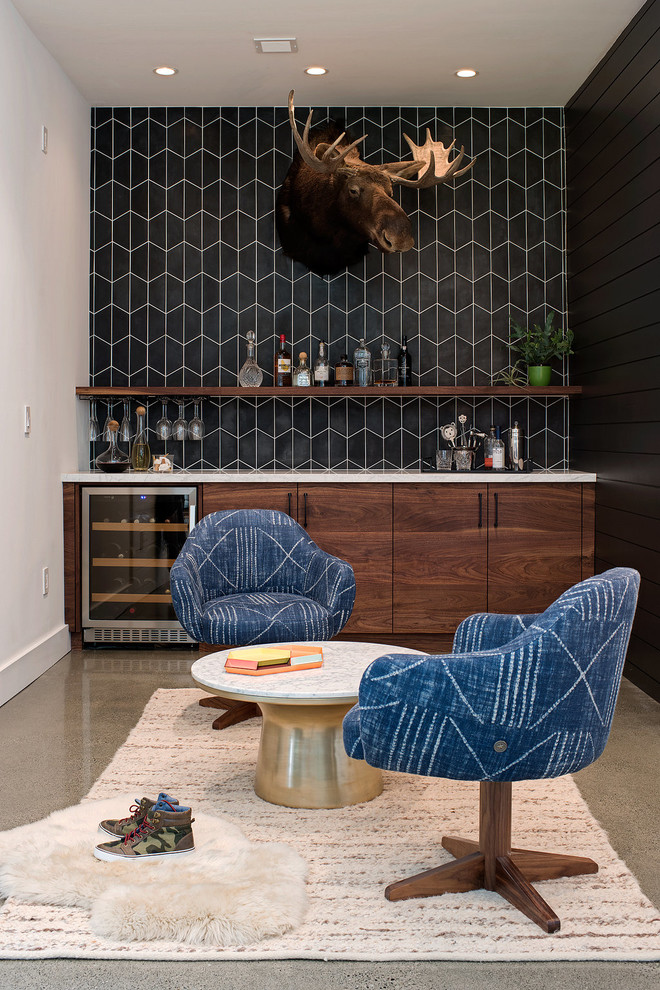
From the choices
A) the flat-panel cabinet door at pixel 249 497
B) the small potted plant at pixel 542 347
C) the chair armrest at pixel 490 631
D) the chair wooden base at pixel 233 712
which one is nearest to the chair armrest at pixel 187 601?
the chair wooden base at pixel 233 712

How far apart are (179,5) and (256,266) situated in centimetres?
159

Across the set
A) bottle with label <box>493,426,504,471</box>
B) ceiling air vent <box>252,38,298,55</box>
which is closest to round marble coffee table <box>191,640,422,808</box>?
bottle with label <box>493,426,504,471</box>

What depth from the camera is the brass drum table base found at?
9.21ft

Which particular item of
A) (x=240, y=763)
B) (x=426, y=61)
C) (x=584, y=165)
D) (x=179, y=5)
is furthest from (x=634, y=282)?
(x=240, y=763)

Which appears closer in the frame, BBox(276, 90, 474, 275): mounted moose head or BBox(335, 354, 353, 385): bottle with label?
BBox(276, 90, 474, 275): mounted moose head

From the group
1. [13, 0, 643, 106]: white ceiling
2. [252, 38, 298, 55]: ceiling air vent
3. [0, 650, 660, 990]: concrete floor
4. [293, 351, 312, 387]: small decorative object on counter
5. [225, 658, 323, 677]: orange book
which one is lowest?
[0, 650, 660, 990]: concrete floor

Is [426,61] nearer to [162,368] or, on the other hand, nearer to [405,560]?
[162,368]

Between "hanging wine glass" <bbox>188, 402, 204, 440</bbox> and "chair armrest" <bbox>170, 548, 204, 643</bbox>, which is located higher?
"hanging wine glass" <bbox>188, 402, 204, 440</bbox>

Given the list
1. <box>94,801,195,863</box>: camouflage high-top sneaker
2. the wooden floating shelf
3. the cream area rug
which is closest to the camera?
the cream area rug

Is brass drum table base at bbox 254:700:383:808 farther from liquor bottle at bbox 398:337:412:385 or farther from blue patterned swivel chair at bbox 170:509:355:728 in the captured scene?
liquor bottle at bbox 398:337:412:385

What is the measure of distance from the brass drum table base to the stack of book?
12cm

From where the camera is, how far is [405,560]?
192 inches

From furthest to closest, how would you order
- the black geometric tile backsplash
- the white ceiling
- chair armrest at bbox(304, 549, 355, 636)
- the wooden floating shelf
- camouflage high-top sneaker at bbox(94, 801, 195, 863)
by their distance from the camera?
the black geometric tile backsplash
the wooden floating shelf
the white ceiling
chair armrest at bbox(304, 549, 355, 636)
camouflage high-top sneaker at bbox(94, 801, 195, 863)

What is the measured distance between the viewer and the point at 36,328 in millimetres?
4461
